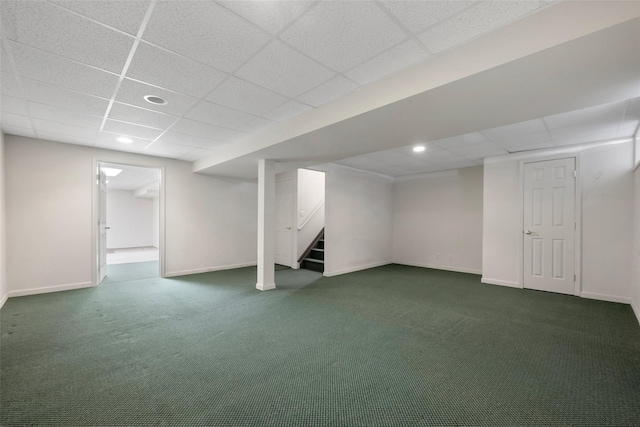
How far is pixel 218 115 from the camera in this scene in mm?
3168

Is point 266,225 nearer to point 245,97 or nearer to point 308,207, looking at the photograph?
point 245,97

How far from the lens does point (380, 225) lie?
→ 7.12 metres

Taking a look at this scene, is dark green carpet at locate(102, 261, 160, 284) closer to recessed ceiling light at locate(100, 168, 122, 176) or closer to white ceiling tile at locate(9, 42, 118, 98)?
recessed ceiling light at locate(100, 168, 122, 176)

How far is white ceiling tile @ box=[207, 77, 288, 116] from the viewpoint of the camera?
8.10 ft

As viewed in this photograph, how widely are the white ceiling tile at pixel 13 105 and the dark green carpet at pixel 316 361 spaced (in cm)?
240

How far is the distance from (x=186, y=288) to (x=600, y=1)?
550 centimetres

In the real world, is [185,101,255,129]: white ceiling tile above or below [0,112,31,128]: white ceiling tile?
above

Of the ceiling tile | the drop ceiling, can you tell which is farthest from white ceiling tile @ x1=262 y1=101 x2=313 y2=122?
the ceiling tile

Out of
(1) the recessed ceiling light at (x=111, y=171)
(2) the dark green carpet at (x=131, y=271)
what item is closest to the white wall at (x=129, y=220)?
(1) the recessed ceiling light at (x=111, y=171)

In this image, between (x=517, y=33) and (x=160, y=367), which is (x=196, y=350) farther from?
(x=517, y=33)

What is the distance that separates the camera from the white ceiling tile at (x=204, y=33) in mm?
1583

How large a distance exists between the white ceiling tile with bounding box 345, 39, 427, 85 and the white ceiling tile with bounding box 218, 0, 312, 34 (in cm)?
71

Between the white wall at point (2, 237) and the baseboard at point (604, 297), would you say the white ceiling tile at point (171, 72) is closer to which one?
the white wall at point (2, 237)

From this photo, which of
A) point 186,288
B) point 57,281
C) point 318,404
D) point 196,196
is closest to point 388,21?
point 318,404
